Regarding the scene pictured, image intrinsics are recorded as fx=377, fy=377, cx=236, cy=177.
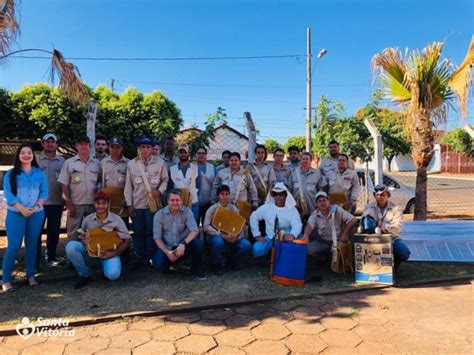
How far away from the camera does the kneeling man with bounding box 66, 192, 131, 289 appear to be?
4.35 m

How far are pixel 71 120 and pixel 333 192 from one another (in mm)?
14160

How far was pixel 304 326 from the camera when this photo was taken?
3.43 metres

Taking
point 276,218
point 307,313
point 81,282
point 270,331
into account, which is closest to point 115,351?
point 270,331

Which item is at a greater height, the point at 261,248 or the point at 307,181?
the point at 307,181

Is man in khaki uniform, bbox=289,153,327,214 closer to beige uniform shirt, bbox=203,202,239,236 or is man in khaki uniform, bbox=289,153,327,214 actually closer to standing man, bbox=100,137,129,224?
beige uniform shirt, bbox=203,202,239,236

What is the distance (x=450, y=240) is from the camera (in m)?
5.51

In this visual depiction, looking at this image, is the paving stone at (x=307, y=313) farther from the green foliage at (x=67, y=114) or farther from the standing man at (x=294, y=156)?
the green foliage at (x=67, y=114)

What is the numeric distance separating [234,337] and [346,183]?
3442 mm

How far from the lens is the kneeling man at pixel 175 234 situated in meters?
4.66

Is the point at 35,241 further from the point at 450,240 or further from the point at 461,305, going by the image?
the point at 450,240

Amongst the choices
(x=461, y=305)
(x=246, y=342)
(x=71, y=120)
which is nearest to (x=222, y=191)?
(x=246, y=342)

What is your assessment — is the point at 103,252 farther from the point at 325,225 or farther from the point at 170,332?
the point at 325,225

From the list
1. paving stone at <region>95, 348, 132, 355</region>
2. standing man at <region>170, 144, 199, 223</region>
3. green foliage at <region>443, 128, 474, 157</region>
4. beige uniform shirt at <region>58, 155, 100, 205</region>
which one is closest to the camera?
paving stone at <region>95, 348, 132, 355</region>

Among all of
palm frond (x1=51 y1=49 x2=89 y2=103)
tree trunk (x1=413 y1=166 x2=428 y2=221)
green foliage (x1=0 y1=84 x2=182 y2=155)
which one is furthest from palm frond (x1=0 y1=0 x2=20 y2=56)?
green foliage (x1=0 y1=84 x2=182 y2=155)
